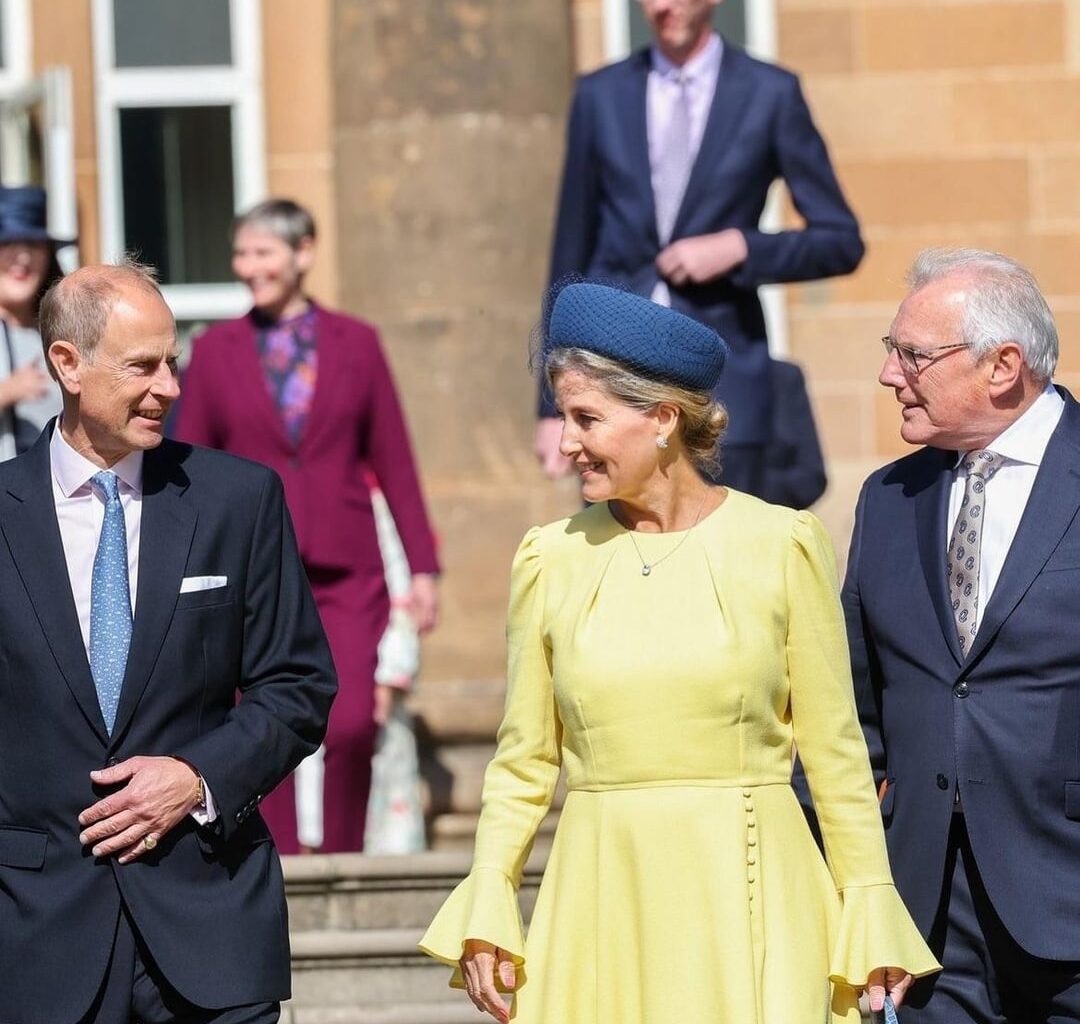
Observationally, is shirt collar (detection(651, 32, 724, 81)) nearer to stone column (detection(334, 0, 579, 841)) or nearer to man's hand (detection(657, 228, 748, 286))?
man's hand (detection(657, 228, 748, 286))

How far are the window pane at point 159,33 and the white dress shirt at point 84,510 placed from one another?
5528 mm

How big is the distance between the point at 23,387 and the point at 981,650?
2943 millimetres

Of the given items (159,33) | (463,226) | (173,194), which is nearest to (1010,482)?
(463,226)

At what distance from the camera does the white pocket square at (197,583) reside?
504 centimetres

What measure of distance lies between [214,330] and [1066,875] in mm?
3716

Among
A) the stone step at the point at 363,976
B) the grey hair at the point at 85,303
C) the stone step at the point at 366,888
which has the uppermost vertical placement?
the grey hair at the point at 85,303

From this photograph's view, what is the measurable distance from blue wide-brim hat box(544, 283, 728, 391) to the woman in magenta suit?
10.4ft

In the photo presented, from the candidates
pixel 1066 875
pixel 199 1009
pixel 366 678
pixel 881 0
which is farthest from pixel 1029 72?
pixel 199 1009

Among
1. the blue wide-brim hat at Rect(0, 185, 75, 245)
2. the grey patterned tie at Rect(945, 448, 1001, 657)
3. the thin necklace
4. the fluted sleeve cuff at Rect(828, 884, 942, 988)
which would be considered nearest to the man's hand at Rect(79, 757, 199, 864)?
the thin necklace

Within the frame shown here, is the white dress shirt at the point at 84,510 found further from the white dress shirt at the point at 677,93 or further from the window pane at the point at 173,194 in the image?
the window pane at the point at 173,194

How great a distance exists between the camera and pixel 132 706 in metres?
4.95

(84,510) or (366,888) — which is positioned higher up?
(84,510)

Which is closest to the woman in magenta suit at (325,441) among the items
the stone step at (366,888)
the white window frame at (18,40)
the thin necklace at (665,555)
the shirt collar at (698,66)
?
the stone step at (366,888)

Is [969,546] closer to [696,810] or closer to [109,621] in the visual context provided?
[696,810]
